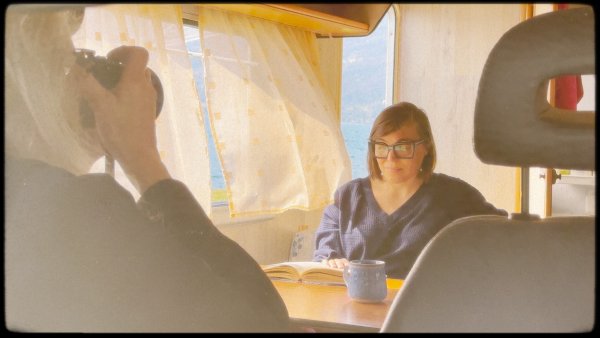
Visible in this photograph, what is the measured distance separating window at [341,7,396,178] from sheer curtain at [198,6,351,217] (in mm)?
90

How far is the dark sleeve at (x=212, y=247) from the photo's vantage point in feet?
2.13

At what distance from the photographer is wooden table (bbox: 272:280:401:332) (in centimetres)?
118

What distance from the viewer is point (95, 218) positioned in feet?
2.11

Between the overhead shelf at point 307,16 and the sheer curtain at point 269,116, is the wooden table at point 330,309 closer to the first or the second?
the sheer curtain at point 269,116

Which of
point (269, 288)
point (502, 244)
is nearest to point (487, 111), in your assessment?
point (502, 244)

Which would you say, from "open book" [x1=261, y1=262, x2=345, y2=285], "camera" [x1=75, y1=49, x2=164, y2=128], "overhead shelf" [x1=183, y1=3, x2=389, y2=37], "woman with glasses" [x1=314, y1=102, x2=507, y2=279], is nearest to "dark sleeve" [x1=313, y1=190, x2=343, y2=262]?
"woman with glasses" [x1=314, y1=102, x2=507, y2=279]

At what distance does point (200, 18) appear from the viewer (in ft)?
3.94

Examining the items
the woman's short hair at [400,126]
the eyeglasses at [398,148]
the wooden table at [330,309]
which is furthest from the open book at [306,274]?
the eyeglasses at [398,148]

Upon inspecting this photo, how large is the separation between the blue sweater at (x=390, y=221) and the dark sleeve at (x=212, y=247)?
0.83m

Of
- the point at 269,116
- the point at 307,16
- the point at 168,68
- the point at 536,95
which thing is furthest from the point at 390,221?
the point at 536,95

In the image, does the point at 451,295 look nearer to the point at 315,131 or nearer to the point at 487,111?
the point at 487,111

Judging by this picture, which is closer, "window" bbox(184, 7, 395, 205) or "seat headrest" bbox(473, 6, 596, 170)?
"seat headrest" bbox(473, 6, 596, 170)

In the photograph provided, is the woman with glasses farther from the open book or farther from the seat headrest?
the seat headrest

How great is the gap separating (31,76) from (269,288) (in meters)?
0.34
